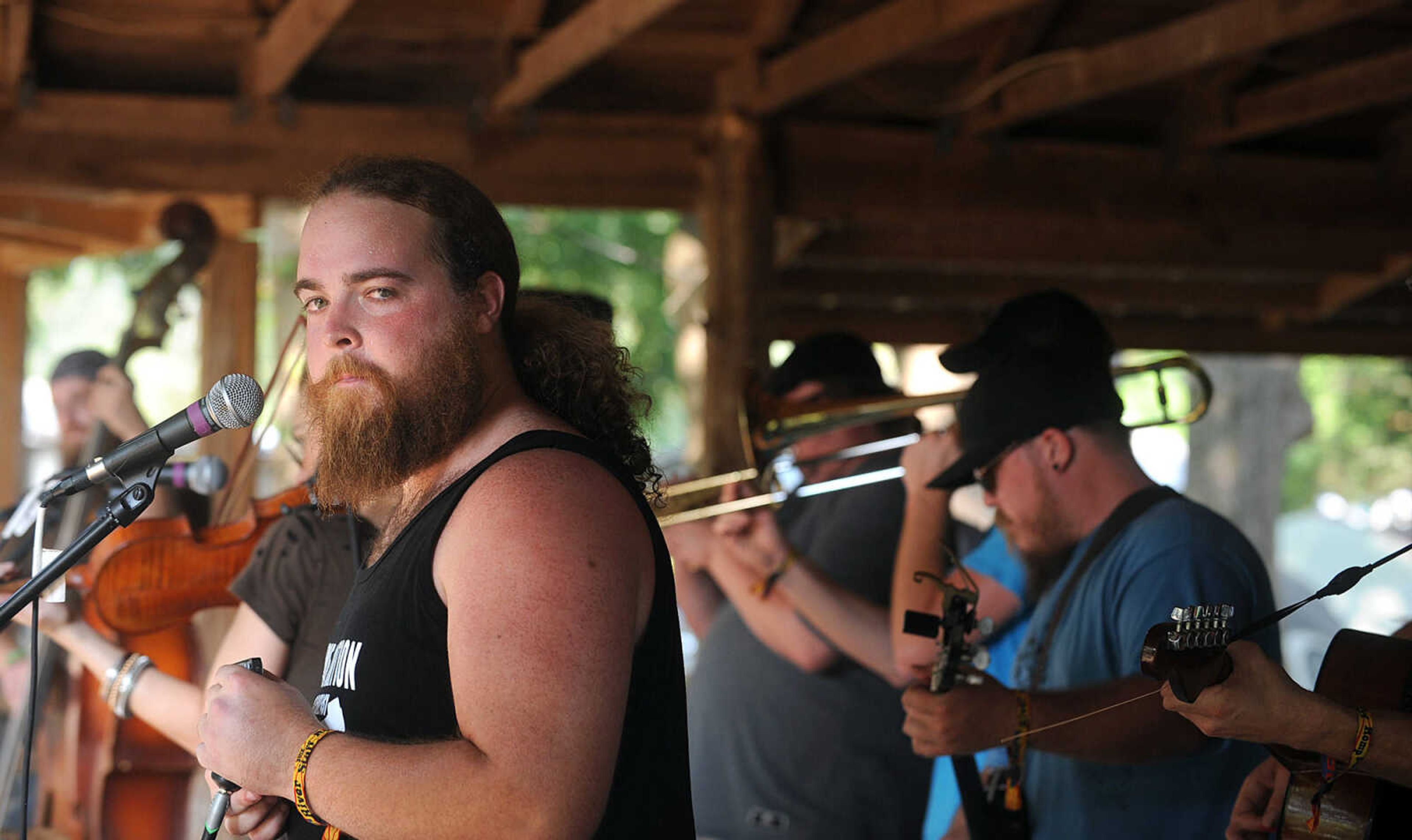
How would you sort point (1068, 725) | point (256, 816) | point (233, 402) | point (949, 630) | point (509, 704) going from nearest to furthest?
1. point (509, 704)
2. point (256, 816)
3. point (233, 402)
4. point (1068, 725)
5. point (949, 630)

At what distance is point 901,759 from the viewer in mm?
3812

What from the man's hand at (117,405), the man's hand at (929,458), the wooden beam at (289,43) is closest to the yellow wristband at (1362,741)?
the man's hand at (929,458)

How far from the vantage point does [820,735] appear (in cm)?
387

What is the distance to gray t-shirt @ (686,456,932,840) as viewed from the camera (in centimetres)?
379

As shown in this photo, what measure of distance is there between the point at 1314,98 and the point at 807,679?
2956 mm

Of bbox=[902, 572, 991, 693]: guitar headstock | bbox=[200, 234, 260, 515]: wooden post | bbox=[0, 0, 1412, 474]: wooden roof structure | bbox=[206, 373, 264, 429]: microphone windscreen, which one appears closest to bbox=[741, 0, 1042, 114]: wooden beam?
bbox=[0, 0, 1412, 474]: wooden roof structure

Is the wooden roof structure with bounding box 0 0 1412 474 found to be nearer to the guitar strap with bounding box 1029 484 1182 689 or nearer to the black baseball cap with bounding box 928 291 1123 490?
the black baseball cap with bounding box 928 291 1123 490

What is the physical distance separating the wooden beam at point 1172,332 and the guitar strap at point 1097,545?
404 cm

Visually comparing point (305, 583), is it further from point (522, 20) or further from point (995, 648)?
point (522, 20)

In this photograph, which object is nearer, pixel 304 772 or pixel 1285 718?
pixel 304 772

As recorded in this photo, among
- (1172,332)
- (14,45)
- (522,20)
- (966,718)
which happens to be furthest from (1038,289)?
(966,718)

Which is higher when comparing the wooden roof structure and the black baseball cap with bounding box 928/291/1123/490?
the wooden roof structure

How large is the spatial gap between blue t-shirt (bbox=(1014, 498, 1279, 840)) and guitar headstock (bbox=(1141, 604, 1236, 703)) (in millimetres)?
536

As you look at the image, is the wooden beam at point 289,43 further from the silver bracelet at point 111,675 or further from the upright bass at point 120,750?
the silver bracelet at point 111,675
